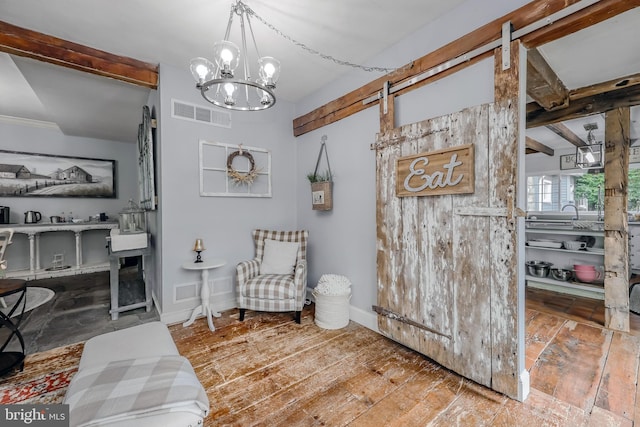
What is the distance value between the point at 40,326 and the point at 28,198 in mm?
3228

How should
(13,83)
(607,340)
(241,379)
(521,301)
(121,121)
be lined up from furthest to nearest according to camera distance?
1. (121,121)
2. (13,83)
3. (607,340)
4. (241,379)
5. (521,301)

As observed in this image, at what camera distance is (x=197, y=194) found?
9.87ft

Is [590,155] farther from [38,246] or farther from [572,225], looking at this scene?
[38,246]

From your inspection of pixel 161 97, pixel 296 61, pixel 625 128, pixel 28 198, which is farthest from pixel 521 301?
pixel 28 198

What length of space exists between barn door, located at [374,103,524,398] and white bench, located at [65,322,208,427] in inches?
65.5

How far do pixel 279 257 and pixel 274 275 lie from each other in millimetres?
217

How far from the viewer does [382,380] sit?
1872 millimetres

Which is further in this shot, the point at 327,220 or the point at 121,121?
the point at 121,121

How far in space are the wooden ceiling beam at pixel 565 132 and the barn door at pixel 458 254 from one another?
9.65 ft

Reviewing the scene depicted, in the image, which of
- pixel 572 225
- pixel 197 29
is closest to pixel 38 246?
pixel 197 29

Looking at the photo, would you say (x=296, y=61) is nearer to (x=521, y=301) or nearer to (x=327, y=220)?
(x=327, y=220)

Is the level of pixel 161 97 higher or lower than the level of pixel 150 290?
higher

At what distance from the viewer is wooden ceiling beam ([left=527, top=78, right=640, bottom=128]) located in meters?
2.60

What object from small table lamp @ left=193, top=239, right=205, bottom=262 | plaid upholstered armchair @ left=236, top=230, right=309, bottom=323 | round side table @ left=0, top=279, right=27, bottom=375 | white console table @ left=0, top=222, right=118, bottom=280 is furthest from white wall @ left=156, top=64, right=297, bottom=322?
white console table @ left=0, top=222, right=118, bottom=280
